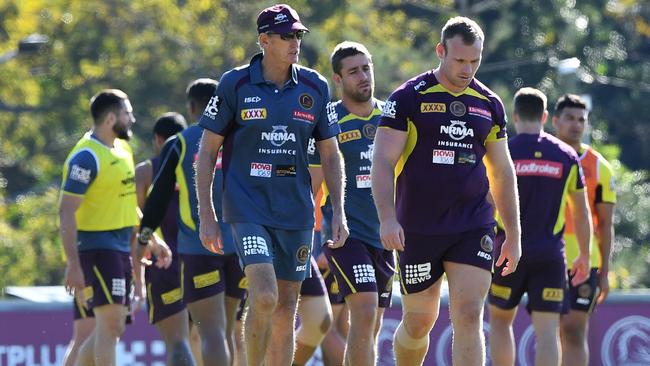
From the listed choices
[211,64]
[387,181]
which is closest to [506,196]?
[387,181]

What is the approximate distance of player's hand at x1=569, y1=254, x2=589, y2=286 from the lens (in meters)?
13.4

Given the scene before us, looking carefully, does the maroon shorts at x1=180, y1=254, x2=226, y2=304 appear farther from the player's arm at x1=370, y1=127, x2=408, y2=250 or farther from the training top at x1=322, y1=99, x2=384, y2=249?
the player's arm at x1=370, y1=127, x2=408, y2=250

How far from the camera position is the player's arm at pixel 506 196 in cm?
1034

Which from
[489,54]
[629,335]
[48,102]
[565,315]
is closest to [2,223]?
[48,102]

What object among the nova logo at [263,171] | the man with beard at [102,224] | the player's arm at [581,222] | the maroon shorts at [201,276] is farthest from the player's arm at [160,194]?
the player's arm at [581,222]

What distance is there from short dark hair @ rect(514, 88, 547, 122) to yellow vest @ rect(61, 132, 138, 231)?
3.31 m

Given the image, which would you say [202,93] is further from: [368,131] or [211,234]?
[211,234]

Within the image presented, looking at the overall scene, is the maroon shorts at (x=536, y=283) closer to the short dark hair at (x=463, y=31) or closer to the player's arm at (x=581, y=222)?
the player's arm at (x=581, y=222)

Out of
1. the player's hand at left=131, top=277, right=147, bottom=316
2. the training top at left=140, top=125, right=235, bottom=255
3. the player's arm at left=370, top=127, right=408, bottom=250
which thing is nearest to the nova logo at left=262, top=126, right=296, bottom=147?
the player's arm at left=370, top=127, right=408, bottom=250

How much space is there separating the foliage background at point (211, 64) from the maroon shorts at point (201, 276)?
1941cm

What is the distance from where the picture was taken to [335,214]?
1045cm

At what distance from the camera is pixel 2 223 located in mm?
33062

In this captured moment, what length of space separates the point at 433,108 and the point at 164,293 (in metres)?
3.92

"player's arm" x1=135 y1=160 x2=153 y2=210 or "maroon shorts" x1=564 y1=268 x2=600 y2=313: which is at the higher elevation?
"player's arm" x1=135 y1=160 x2=153 y2=210
